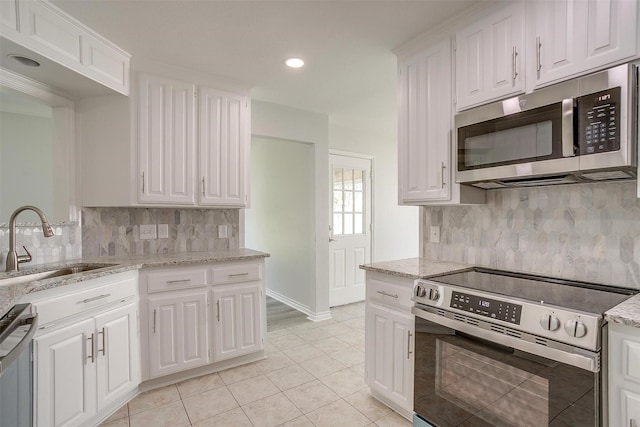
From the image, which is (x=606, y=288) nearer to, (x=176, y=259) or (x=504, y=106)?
(x=504, y=106)

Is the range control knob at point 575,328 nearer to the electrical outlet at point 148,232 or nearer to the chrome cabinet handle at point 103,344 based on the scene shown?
the chrome cabinet handle at point 103,344

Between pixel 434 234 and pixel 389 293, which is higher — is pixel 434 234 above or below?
above

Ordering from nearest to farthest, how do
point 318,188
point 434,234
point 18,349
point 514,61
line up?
point 18,349 → point 514,61 → point 434,234 → point 318,188

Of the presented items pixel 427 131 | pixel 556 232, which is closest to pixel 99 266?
pixel 427 131

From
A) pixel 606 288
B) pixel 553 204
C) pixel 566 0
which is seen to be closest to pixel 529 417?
pixel 606 288

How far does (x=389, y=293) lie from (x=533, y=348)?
84 cm

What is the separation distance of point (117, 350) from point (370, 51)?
2651 millimetres

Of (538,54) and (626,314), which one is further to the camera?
(538,54)

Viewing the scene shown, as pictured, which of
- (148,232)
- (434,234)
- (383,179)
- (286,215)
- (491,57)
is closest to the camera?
(491,57)

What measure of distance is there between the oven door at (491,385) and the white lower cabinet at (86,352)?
6.03ft

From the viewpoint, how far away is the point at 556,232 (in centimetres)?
186

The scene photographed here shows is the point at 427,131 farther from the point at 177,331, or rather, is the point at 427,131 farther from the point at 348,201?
the point at 348,201

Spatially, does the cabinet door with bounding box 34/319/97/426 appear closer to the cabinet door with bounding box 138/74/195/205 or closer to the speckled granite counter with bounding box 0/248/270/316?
the speckled granite counter with bounding box 0/248/270/316

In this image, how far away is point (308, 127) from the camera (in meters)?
3.79
